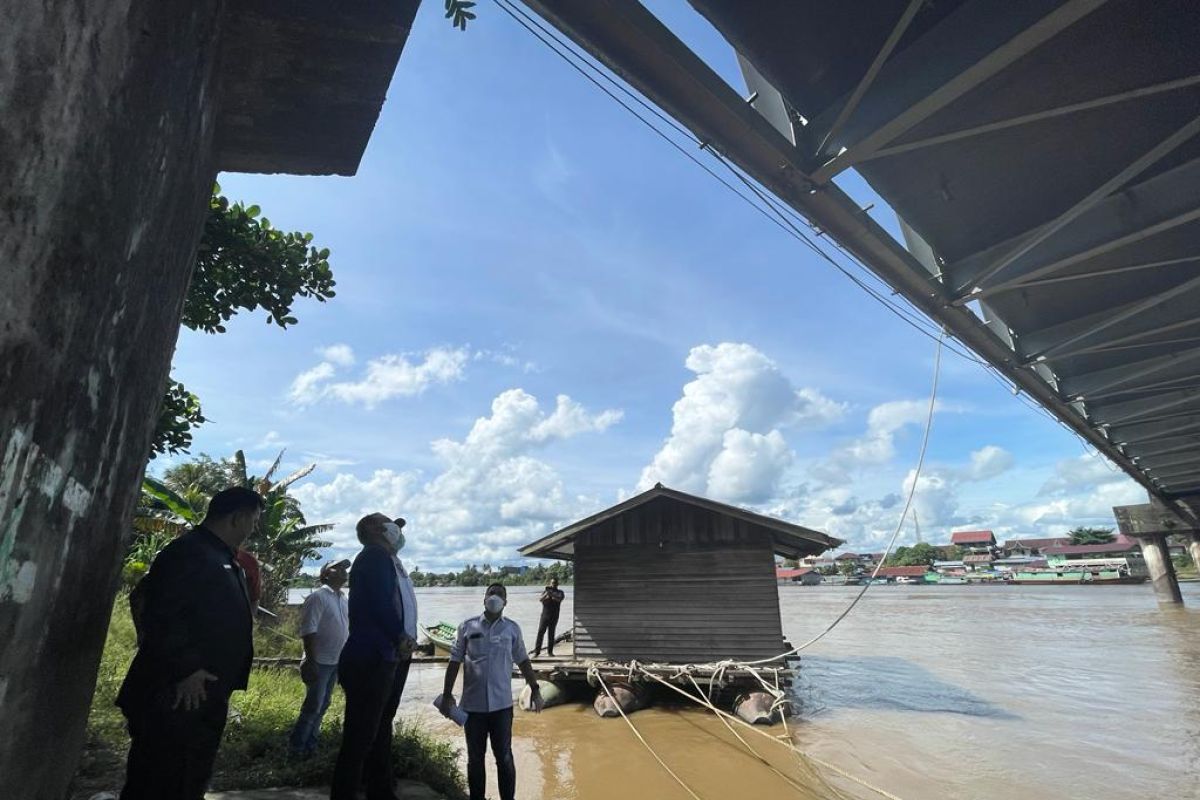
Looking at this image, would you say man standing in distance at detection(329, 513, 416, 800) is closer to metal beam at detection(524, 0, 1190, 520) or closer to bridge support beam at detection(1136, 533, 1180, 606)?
metal beam at detection(524, 0, 1190, 520)

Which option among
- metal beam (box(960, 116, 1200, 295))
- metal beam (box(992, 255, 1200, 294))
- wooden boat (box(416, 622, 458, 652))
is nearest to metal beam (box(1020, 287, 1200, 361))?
metal beam (box(992, 255, 1200, 294))

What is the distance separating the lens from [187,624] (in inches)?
88.6

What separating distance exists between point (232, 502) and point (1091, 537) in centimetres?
11201

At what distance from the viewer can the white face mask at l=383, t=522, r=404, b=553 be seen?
3.96 meters

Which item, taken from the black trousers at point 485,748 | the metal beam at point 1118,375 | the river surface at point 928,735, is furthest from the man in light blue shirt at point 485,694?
the metal beam at point 1118,375

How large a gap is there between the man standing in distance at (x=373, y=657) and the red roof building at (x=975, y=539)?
403 ft

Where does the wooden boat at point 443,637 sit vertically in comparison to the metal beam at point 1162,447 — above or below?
below

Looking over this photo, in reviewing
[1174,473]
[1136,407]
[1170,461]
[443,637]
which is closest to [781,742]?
[1136,407]

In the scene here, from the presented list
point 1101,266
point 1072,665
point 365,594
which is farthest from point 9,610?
point 1072,665

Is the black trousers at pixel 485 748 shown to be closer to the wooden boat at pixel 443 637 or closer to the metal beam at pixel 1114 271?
the metal beam at pixel 1114 271

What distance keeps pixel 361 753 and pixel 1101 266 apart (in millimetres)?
7770

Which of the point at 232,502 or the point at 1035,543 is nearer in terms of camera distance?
the point at 232,502

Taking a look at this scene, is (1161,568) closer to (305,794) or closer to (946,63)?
(946,63)

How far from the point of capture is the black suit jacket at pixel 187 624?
7.26 ft
